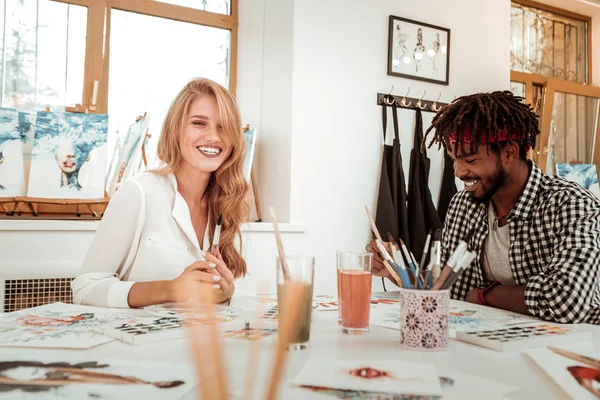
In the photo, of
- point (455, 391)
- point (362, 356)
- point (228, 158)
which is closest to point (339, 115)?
point (228, 158)

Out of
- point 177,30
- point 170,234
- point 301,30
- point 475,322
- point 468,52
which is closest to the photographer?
point 475,322

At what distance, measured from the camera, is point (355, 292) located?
0.95 metres

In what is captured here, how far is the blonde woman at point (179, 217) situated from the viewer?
1252mm

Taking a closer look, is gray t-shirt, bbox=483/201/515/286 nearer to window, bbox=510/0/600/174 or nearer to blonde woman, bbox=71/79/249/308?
blonde woman, bbox=71/79/249/308

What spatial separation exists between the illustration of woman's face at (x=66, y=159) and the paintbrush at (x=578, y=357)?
212 centimetres

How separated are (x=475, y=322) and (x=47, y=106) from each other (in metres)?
2.29

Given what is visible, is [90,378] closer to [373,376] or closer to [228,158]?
[373,376]

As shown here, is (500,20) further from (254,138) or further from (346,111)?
(254,138)

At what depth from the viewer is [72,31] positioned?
2625 millimetres

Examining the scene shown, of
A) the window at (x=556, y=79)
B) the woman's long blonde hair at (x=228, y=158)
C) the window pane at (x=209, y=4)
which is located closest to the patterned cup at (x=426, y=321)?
the woman's long blonde hair at (x=228, y=158)

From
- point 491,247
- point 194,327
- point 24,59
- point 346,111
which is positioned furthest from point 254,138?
point 194,327

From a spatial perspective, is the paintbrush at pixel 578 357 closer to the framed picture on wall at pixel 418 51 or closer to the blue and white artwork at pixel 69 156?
the blue and white artwork at pixel 69 156

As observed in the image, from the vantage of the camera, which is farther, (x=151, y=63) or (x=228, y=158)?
(x=151, y=63)

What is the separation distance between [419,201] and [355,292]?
202cm
